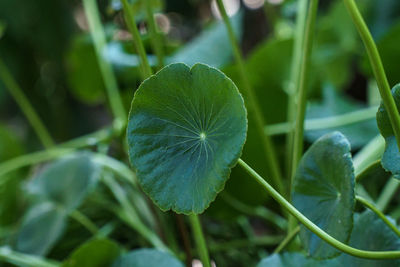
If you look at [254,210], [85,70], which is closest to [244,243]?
[254,210]

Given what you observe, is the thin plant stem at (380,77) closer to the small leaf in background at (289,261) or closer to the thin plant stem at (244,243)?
the small leaf in background at (289,261)

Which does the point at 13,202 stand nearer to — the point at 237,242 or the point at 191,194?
the point at 237,242

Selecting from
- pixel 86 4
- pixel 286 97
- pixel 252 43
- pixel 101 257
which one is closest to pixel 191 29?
pixel 252 43

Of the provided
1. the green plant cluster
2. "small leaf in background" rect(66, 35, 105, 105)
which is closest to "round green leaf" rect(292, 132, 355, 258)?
the green plant cluster

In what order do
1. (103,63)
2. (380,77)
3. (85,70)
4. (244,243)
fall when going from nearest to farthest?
(380,77), (244,243), (103,63), (85,70)

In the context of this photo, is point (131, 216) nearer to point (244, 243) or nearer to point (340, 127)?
point (244, 243)

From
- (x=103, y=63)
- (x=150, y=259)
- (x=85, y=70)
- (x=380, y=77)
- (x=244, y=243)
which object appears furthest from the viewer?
(x=85, y=70)
